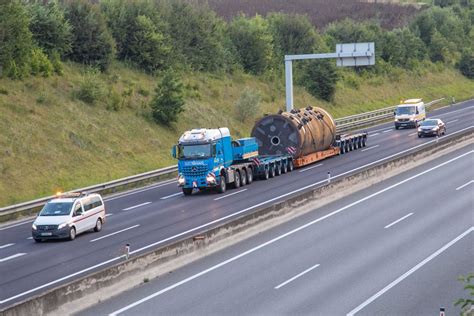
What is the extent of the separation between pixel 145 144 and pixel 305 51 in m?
44.4

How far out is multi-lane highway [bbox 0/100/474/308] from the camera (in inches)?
1075

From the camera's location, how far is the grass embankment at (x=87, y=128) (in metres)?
47.8

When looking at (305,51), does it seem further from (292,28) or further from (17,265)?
(17,265)

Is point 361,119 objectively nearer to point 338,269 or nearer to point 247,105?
point 247,105

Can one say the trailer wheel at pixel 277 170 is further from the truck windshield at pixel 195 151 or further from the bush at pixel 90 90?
the bush at pixel 90 90

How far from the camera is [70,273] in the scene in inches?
1061

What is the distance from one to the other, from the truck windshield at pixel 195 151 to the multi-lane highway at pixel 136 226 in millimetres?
2052

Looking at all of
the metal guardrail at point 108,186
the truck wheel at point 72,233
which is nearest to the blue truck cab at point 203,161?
the metal guardrail at point 108,186

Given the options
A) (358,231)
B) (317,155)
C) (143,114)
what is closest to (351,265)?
(358,231)

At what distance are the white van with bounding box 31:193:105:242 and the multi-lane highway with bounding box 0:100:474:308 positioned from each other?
40 centimetres

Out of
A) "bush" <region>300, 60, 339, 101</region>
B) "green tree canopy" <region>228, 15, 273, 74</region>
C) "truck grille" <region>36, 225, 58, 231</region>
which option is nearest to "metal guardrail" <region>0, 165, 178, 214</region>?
"truck grille" <region>36, 225, 58, 231</region>

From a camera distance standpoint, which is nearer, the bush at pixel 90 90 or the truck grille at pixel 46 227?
the truck grille at pixel 46 227

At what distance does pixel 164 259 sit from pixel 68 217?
7.87m

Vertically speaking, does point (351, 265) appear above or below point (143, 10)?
below
